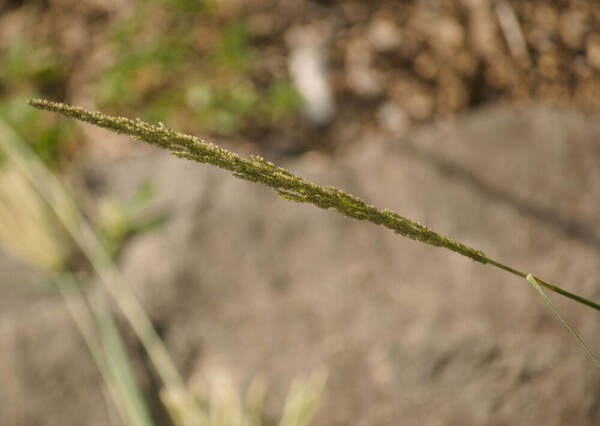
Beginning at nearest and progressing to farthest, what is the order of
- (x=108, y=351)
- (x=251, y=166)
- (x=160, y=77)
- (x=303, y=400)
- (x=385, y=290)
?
1. (x=251, y=166)
2. (x=303, y=400)
3. (x=108, y=351)
4. (x=385, y=290)
5. (x=160, y=77)

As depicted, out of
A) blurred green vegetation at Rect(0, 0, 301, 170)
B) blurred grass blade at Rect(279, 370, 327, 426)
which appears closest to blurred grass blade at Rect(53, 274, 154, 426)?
blurred grass blade at Rect(279, 370, 327, 426)

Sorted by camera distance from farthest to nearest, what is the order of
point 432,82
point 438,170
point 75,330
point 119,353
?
point 432,82
point 438,170
point 75,330
point 119,353

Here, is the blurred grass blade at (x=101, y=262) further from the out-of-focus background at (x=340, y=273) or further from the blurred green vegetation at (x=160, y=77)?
the blurred green vegetation at (x=160, y=77)

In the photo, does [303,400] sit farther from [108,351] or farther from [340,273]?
[108,351]

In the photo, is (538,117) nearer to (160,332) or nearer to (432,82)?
(432,82)

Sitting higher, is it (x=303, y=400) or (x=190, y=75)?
(x=190, y=75)

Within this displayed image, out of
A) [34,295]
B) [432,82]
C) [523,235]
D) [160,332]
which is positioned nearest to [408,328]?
[523,235]

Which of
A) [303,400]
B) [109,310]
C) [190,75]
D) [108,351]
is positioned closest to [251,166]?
[303,400]

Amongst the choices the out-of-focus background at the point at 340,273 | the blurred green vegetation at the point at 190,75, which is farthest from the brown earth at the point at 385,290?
the blurred green vegetation at the point at 190,75
